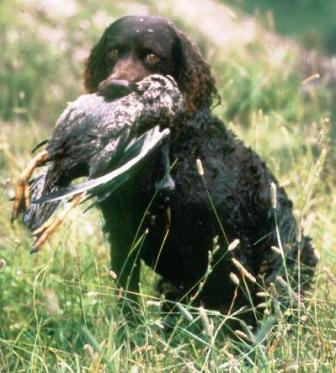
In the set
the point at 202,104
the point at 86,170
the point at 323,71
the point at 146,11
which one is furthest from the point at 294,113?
the point at 86,170

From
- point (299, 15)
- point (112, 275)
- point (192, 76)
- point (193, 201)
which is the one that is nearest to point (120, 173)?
point (112, 275)

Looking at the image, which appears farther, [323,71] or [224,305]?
[323,71]

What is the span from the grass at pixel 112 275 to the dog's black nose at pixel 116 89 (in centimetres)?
62

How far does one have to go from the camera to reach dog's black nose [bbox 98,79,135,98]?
12.7 feet

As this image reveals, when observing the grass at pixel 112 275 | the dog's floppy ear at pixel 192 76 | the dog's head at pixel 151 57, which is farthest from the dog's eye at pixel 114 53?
the grass at pixel 112 275

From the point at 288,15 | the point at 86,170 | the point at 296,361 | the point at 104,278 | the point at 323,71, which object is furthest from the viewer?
the point at 288,15

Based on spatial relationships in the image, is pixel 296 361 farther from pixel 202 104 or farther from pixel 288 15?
pixel 288 15

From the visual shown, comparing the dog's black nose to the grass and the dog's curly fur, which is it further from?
the grass

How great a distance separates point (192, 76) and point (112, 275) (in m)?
1.26

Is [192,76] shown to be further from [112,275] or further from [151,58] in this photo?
[112,275]

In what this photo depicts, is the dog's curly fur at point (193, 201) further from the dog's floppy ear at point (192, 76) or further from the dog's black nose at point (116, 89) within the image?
the dog's black nose at point (116, 89)

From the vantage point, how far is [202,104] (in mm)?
4473

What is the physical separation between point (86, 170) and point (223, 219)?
2.49 feet

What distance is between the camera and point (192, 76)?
443 centimetres
